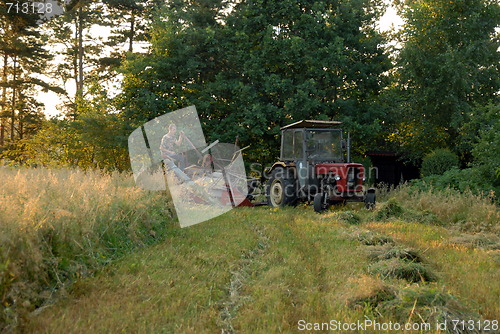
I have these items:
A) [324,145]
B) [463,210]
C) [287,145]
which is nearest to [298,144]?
[287,145]

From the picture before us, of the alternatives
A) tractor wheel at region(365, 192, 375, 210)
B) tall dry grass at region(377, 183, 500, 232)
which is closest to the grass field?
tall dry grass at region(377, 183, 500, 232)

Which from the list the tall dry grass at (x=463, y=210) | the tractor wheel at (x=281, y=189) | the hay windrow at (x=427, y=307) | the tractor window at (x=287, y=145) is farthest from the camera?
the tractor window at (x=287, y=145)

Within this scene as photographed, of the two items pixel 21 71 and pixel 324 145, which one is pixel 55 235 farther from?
pixel 21 71

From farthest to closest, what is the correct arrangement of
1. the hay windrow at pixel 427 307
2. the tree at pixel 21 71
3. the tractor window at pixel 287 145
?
1. the tree at pixel 21 71
2. the tractor window at pixel 287 145
3. the hay windrow at pixel 427 307

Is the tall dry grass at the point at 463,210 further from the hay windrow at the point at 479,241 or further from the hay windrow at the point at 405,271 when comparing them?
the hay windrow at the point at 405,271

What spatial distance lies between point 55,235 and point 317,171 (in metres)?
6.68

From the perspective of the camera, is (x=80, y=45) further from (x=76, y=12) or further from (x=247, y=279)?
(x=247, y=279)

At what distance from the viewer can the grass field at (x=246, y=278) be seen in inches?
109

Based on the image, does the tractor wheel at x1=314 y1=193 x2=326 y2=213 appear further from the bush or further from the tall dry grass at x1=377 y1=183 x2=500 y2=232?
the bush

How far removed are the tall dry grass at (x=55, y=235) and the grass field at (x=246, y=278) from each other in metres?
0.02

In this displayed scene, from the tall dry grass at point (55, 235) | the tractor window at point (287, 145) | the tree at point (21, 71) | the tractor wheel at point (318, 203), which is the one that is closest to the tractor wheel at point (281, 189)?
the tractor window at point (287, 145)

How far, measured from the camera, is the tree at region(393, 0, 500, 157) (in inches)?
573

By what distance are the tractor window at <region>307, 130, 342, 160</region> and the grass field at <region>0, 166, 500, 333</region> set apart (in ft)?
11.0

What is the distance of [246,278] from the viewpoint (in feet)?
12.8
